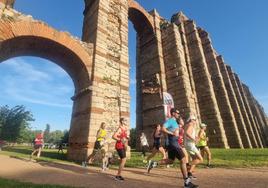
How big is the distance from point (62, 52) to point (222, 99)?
58.1 ft

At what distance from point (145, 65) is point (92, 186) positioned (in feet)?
55.3

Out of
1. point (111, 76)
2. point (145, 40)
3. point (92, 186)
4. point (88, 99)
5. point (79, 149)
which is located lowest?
point (92, 186)

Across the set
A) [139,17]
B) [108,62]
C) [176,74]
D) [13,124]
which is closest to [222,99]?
[176,74]

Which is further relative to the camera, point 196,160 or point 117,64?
point 117,64

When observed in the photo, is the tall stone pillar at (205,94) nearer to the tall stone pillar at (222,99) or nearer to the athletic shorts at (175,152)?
the tall stone pillar at (222,99)

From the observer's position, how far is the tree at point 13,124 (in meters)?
32.6

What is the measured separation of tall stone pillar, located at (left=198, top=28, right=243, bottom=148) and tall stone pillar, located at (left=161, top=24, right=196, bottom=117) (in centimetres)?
549

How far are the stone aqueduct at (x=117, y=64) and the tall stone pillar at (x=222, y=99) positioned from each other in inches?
3.8

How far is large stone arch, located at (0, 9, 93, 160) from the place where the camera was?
9288 millimetres

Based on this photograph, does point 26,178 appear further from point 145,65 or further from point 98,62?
point 145,65

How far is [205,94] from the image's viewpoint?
2002cm

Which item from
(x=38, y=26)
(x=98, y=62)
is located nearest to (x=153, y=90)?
(x=98, y=62)

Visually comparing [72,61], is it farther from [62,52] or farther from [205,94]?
[205,94]

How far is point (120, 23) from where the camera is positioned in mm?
13891
